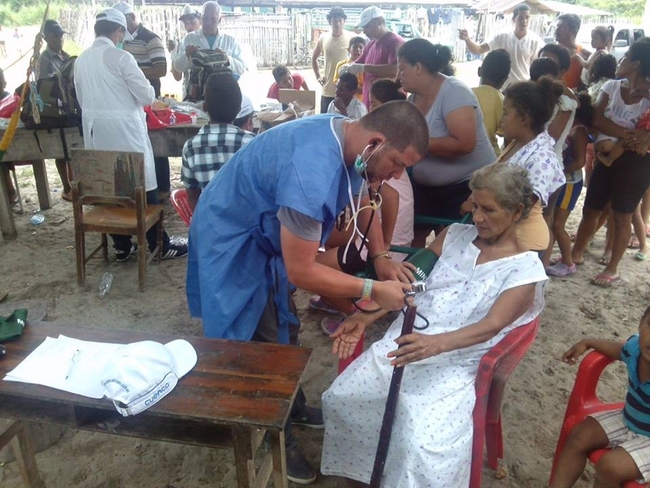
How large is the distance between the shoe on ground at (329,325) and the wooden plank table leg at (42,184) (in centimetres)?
367

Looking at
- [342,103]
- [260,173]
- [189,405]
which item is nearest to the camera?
[189,405]

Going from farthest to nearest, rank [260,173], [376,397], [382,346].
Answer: [382,346] → [376,397] → [260,173]

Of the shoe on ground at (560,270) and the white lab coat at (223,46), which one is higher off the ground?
the white lab coat at (223,46)

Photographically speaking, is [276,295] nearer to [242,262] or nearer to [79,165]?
[242,262]

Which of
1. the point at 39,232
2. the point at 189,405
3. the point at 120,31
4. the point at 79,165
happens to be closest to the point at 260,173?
the point at 189,405

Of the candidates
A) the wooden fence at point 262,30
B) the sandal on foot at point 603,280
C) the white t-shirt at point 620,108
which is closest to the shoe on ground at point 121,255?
the sandal on foot at point 603,280

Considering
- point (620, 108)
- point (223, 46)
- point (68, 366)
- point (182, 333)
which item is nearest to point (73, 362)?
point (68, 366)

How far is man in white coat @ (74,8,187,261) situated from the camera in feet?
13.1

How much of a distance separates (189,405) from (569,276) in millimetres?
3683

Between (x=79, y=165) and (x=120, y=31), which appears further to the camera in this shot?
(x=120, y=31)

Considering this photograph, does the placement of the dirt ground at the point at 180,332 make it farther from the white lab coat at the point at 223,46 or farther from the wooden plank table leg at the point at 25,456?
the white lab coat at the point at 223,46

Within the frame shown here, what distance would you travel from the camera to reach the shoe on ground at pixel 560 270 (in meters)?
4.25

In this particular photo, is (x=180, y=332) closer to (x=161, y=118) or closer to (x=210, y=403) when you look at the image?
(x=210, y=403)

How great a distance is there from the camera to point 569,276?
4.27 metres
